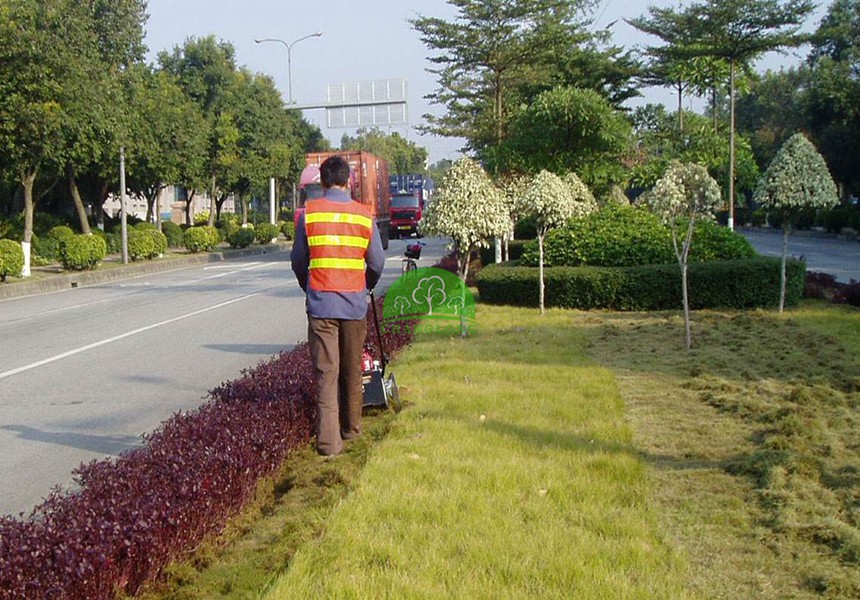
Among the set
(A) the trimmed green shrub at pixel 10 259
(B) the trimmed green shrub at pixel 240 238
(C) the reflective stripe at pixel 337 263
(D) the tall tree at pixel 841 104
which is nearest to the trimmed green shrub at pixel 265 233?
(B) the trimmed green shrub at pixel 240 238

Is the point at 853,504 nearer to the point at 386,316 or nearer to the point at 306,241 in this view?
the point at 306,241

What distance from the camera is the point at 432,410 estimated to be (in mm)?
6930

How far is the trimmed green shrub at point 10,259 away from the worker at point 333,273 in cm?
1837

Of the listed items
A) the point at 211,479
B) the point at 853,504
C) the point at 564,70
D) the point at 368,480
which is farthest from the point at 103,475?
the point at 564,70

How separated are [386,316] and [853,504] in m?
7.83

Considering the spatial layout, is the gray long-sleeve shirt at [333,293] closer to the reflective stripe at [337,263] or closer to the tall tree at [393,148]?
the reflective stripe at [337,263]

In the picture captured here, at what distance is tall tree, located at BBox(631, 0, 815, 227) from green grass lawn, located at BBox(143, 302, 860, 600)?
1405cm

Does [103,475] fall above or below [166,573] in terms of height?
above

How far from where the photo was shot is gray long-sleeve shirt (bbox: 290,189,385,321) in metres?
5.61

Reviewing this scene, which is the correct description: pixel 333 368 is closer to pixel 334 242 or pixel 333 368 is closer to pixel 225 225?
pixel 334 242

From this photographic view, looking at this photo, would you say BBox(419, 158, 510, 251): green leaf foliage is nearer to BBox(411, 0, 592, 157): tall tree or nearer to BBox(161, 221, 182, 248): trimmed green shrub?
BBox(411, 0, 592, 157): tall tree

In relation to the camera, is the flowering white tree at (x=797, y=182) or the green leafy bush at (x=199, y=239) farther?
the green leafy bush at (x=199, y=239)

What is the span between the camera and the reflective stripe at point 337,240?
220 inches

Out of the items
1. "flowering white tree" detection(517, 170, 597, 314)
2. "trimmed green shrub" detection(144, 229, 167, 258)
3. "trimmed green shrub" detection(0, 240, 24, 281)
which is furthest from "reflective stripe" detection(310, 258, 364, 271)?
"trimmed green shrub" detection(144, 229, 167, 258)
